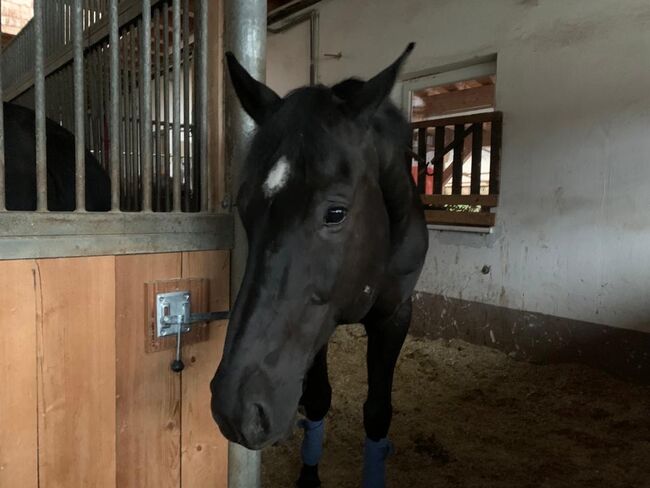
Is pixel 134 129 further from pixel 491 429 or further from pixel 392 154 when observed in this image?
pixel 491 429

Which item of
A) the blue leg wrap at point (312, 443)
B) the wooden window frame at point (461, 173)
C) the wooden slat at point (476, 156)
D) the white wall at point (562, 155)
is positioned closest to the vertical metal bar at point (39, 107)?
the blue leg wrap at point (312, 443)

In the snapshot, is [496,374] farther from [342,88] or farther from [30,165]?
[30,165]

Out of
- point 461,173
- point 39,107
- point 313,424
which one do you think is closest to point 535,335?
point 461,173

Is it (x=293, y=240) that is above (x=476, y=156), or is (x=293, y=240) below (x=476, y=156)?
below

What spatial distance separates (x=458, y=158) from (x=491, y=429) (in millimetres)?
2119

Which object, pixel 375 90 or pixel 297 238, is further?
pixel 375 90

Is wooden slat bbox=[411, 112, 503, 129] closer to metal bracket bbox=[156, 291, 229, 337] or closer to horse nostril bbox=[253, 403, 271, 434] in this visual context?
metal bracket bbox=[156, 291, 229, 337]

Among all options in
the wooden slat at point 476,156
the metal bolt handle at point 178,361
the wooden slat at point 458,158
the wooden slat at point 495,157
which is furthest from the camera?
the wooden slat at point 458,158

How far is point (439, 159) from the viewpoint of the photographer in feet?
12.1

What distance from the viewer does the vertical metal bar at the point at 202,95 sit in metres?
1.07

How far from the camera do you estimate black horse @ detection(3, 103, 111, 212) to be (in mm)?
1450

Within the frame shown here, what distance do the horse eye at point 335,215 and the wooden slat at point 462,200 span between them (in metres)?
2.67

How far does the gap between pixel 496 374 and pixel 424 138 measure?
190 centimetres

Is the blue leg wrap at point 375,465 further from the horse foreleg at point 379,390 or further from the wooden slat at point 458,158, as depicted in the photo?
the wooden slat at point 458,158
